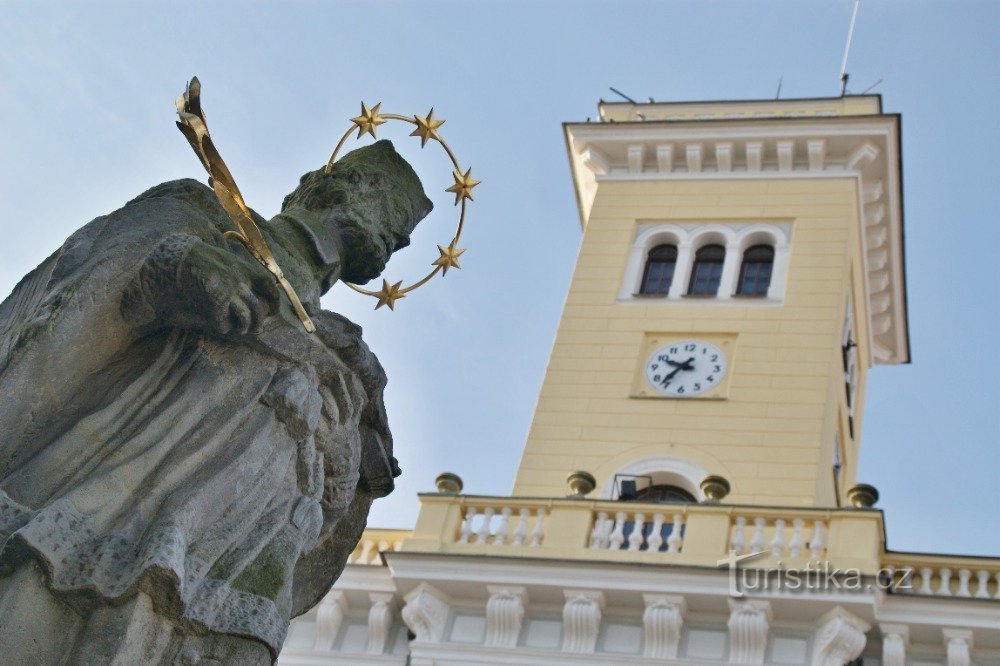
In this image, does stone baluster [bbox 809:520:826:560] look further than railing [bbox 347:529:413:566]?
No

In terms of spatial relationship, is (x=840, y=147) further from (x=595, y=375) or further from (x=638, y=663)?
(x=638, y=663)

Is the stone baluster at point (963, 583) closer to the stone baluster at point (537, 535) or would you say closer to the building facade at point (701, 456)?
the building facade at point (701, 456)

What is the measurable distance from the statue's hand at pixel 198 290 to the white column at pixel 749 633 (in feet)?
44.0

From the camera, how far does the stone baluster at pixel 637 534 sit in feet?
62.8

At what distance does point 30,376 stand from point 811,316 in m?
20.3

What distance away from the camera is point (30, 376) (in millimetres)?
4898

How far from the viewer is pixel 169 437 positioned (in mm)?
4988

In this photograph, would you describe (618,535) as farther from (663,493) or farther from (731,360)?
(731,360)

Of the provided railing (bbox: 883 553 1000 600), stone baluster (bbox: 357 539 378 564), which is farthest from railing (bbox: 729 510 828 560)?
stone baluster (bbox: 357 539 378 564)

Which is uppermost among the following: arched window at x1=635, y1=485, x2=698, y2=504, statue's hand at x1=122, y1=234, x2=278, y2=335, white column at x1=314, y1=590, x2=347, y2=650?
arched window at x1=635, y1=485, x2=698, y2=504

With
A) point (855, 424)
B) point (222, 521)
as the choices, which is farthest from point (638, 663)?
point (222, 521)

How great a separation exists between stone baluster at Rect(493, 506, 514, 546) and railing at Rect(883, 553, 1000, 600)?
4.28m

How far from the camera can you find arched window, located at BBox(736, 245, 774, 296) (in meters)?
25.2

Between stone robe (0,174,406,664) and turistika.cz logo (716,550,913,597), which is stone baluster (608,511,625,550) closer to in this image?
turistika.cz logo (716,550,913,597)
